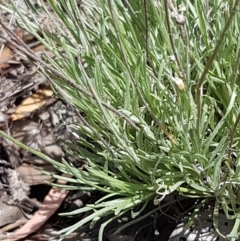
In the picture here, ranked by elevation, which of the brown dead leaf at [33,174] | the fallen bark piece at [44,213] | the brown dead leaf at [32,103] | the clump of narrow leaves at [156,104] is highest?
the clump of narrow leaves at [156,104]

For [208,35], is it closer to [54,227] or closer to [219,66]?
[219,66]

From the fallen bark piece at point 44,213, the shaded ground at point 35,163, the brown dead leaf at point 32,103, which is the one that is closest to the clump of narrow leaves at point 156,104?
the shaded ground at point 35,163

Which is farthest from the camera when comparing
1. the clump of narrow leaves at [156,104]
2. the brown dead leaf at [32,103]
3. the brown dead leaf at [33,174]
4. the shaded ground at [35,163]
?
the brown dead leaf at [32,103]

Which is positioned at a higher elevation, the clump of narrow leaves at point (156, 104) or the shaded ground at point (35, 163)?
the clump of narrow leaves at point (156, 104)

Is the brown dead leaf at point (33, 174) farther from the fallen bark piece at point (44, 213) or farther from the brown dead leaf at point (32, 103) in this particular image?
the brown dead leaf at point (32, 103)

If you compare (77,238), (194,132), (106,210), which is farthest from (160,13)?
(77,238)

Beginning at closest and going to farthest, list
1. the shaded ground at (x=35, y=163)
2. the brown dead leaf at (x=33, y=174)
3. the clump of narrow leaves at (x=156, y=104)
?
1. the clump of narrow leaves at (x=156, y=104)
2. the shaded ground at (x=35, y=163)
3. the brown dead leaf at (x=33, y=174)

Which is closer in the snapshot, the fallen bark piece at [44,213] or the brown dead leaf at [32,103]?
the fallen bark piece at [44,213]
